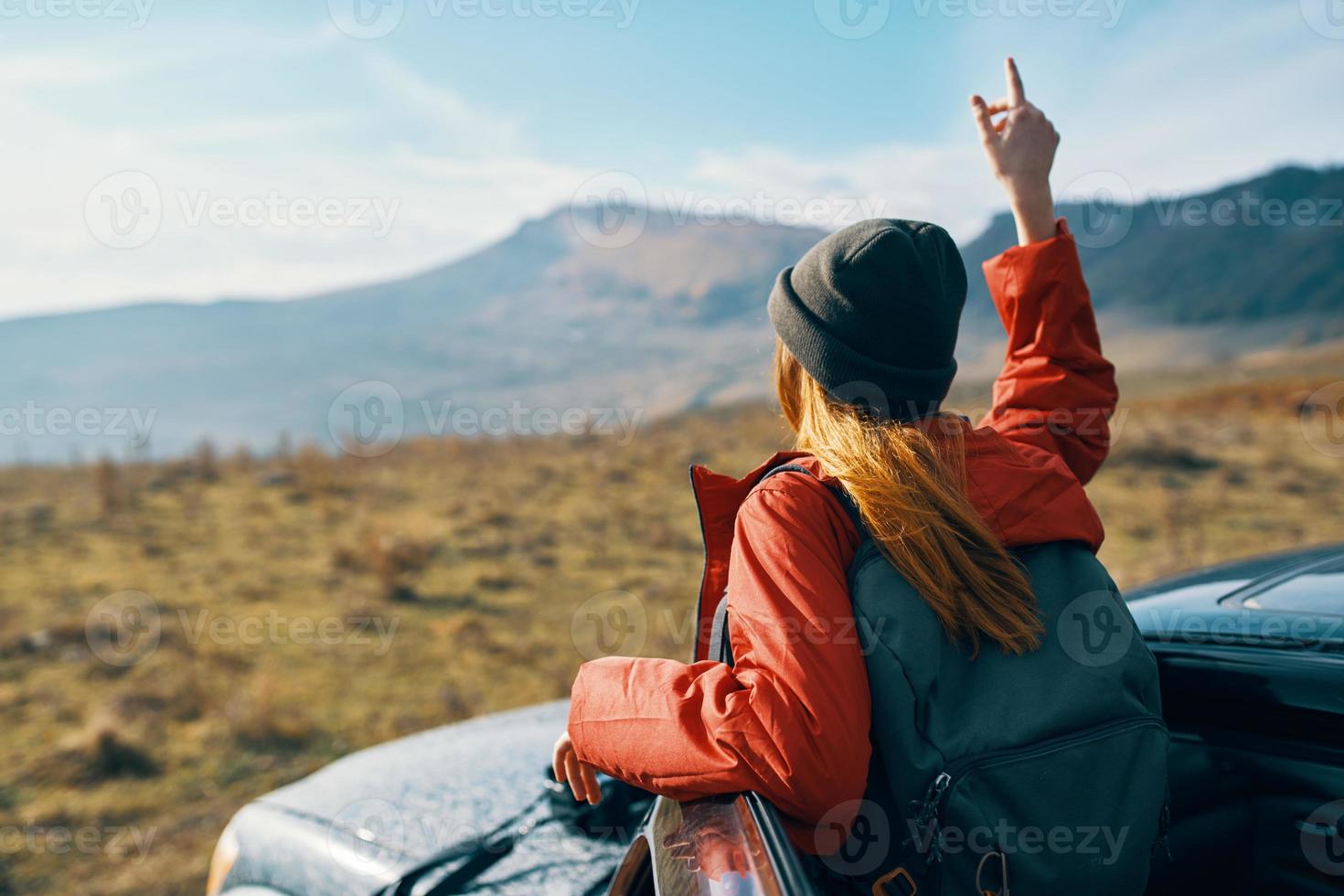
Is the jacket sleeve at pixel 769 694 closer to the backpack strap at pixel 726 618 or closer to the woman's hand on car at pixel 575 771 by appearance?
the backpack strap at pixel 726 618

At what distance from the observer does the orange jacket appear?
4.07 feet

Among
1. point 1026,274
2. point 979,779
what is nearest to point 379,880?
point 979,779

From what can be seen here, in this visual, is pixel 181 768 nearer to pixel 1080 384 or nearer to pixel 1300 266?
pixel 1080 384

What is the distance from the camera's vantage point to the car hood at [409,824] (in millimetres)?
2035

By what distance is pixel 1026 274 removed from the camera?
1.98 meters
